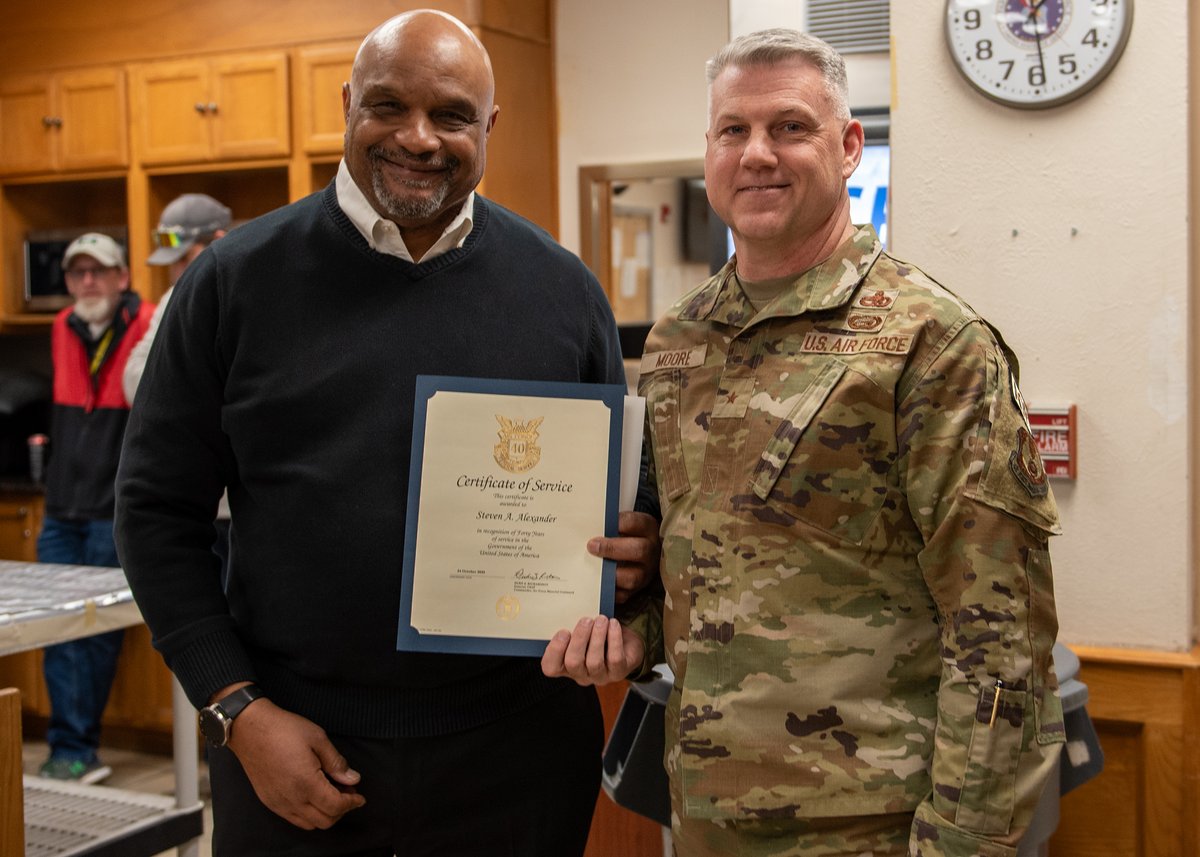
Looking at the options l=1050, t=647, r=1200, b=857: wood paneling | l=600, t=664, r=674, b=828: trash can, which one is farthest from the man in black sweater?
l=1050, t=647, r=1200, b=857: wood paneling

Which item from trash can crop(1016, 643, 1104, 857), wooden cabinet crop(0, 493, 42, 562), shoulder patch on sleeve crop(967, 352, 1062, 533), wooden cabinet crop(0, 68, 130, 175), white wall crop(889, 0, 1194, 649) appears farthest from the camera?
wooden cabinet crop(0, 68, 130, 175)

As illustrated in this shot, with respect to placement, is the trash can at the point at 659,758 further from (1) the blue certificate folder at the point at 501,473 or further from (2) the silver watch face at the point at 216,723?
(2) the silver watch face at the point at 216,723

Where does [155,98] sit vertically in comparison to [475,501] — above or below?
above

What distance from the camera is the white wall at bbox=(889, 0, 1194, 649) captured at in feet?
7.82

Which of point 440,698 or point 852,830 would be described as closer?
point 852,830

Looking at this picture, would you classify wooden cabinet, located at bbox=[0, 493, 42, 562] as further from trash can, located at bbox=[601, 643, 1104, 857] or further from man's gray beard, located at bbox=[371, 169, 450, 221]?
man's gray beard, located at bbox=[371, 169, 450, 221]

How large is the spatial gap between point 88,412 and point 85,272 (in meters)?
0.53

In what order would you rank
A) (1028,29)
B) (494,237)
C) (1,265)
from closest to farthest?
(494,237) → (1028,29) → (1,265)

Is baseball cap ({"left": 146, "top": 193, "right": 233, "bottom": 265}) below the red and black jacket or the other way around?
the other way around

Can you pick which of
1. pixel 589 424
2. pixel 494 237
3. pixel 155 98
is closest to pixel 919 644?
pixel 589 424

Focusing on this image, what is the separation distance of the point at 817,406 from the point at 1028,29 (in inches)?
59.5

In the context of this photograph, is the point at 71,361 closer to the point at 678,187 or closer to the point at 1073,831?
the point at 678,187

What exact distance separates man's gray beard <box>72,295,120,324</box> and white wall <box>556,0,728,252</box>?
1738 mm

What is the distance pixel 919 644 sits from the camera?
1.35 metres
